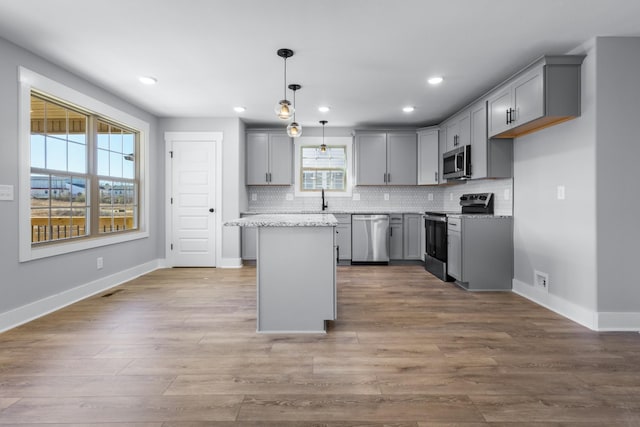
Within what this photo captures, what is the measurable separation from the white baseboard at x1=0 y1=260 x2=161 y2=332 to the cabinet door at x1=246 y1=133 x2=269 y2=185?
2224mm

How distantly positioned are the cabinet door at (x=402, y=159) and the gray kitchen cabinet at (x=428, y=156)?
0.09 m

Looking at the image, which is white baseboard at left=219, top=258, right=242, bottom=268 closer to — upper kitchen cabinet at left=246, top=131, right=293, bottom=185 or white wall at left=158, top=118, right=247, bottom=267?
white wall at left=158, top=118, right=247, bottom=267

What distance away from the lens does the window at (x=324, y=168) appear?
5.99m

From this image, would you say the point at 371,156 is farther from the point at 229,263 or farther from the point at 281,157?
the point at 229,263

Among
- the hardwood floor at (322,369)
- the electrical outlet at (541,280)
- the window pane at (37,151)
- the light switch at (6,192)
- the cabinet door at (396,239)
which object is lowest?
the hardwood floor at (322,369)

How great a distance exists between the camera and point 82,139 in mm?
3711

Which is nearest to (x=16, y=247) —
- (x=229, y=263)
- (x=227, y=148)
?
(x=229, y=263)

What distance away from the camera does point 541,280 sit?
3.37 m

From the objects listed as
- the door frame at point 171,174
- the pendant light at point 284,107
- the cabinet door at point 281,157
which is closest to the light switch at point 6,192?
the pendant light at point 284,107

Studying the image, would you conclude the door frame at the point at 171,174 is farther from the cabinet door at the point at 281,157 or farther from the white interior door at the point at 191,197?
the cabinet door at the point at 281,157

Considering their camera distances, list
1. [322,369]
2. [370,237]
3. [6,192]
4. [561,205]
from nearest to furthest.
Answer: [322,369] → [6,192] → [561,205] → [370,237]

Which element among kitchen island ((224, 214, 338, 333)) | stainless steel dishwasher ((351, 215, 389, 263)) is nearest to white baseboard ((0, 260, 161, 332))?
kitchen island ((224, 214, 338, 333))

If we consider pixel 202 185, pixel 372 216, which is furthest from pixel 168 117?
pixel 372 216

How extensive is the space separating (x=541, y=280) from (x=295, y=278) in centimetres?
258
